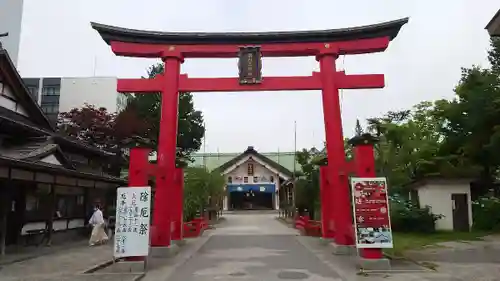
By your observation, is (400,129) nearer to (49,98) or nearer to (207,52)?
(207,52)

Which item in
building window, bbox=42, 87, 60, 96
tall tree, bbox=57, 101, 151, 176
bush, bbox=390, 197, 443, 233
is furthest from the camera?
building window, bbox=42, 87, 60, 96

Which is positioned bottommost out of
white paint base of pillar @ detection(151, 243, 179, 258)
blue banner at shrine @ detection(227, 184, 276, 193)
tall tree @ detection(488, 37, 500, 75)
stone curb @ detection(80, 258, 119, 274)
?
stone curb @ detection(80, 258, 119, 274)

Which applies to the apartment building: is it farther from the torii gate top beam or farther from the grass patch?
the grass patch

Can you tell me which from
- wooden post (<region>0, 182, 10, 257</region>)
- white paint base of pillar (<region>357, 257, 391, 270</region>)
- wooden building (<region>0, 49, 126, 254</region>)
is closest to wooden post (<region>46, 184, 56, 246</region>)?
wooden building (<region>0, 49, 126, 254</region>)

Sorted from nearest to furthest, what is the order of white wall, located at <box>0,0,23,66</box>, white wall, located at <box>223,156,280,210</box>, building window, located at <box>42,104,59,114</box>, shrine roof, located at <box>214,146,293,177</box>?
white wall, located at <box>0,0,23,66</box>
shrine roof, located at <box>214,146,293,177</box>
white wall, located at <box>223,156,280,210</box>
building window, located at <box>42,104,59,114</box>

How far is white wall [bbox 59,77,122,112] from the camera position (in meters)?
52.4

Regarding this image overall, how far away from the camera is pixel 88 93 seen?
53.7m

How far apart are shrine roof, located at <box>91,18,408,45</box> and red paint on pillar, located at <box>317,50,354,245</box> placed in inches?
30.6

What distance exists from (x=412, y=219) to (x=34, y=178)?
17284 mm

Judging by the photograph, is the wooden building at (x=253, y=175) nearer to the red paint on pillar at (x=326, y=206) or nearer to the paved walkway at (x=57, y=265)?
the red paint on pillar at (x=326, y=206)

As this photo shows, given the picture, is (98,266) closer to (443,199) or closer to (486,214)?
(443,199)

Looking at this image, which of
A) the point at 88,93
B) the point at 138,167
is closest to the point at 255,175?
the point at 88,93

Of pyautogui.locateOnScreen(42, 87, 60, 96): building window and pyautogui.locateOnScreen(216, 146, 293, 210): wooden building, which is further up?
pyautogui.locateOnScreen(42, 87, 60, 96): building window

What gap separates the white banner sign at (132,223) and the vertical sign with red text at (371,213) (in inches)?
221
